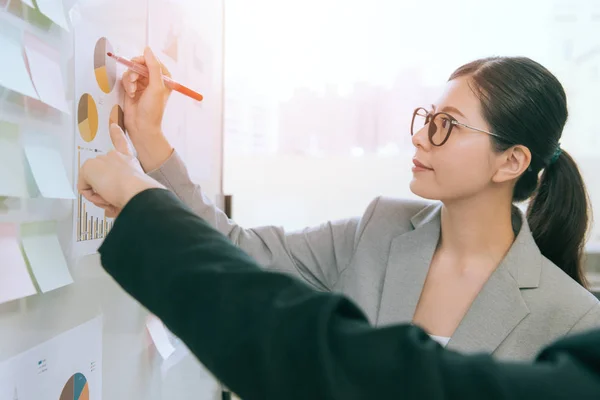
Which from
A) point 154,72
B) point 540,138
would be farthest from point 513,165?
point 154,72

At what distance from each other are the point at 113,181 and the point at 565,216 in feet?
3.37

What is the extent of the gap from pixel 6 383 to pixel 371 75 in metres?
1.40

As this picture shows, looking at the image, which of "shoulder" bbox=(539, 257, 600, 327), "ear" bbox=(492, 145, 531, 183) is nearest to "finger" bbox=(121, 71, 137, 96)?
"ear" bbox=(492, 145, 531, 183)

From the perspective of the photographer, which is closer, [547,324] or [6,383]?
[6,383]

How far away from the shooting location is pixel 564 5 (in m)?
1.62

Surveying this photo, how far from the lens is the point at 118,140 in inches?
28.1

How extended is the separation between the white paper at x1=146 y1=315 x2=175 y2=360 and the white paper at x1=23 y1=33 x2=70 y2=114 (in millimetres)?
475

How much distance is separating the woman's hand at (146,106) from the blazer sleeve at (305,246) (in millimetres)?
212

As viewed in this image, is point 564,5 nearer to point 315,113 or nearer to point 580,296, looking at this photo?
point 315,113

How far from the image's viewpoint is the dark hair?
3.35ft

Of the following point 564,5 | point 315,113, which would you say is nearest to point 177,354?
point 315,113

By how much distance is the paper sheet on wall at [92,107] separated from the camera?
2.14ft

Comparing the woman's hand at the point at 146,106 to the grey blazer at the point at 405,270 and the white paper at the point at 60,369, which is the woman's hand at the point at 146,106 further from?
the white paper at the point at 60,369

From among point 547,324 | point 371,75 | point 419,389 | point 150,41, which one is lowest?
Answer: point 547,324
